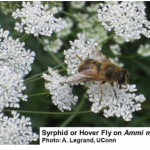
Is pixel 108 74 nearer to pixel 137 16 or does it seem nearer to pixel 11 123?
pixel 137 16

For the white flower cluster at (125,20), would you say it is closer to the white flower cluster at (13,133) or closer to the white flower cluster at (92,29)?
the white flower cluster at (92,29)

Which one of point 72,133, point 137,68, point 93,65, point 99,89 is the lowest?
point 72,133

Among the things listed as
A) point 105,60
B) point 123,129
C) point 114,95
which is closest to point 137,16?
point 105,60

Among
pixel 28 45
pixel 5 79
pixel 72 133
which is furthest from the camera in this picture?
pixel 28 45

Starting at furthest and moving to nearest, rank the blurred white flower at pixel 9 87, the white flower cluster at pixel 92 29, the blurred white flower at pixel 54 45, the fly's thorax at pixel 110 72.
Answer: the blurred white flower at pixel 54 45
the white flower cluster at pixel 92 29
the fly's thorax at pixel 110 72
the blurred white flower at pixel 9 87

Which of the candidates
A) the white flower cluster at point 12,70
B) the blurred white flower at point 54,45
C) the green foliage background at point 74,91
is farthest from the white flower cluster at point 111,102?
the blurred white flower at point 54,45

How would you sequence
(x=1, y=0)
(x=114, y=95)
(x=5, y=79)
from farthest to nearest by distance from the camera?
1. (x=1, y=0)
2. (x=114, y=95)
3. (x=5, y=79)

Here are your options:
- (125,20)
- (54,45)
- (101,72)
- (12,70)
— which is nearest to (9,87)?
(12,70)
